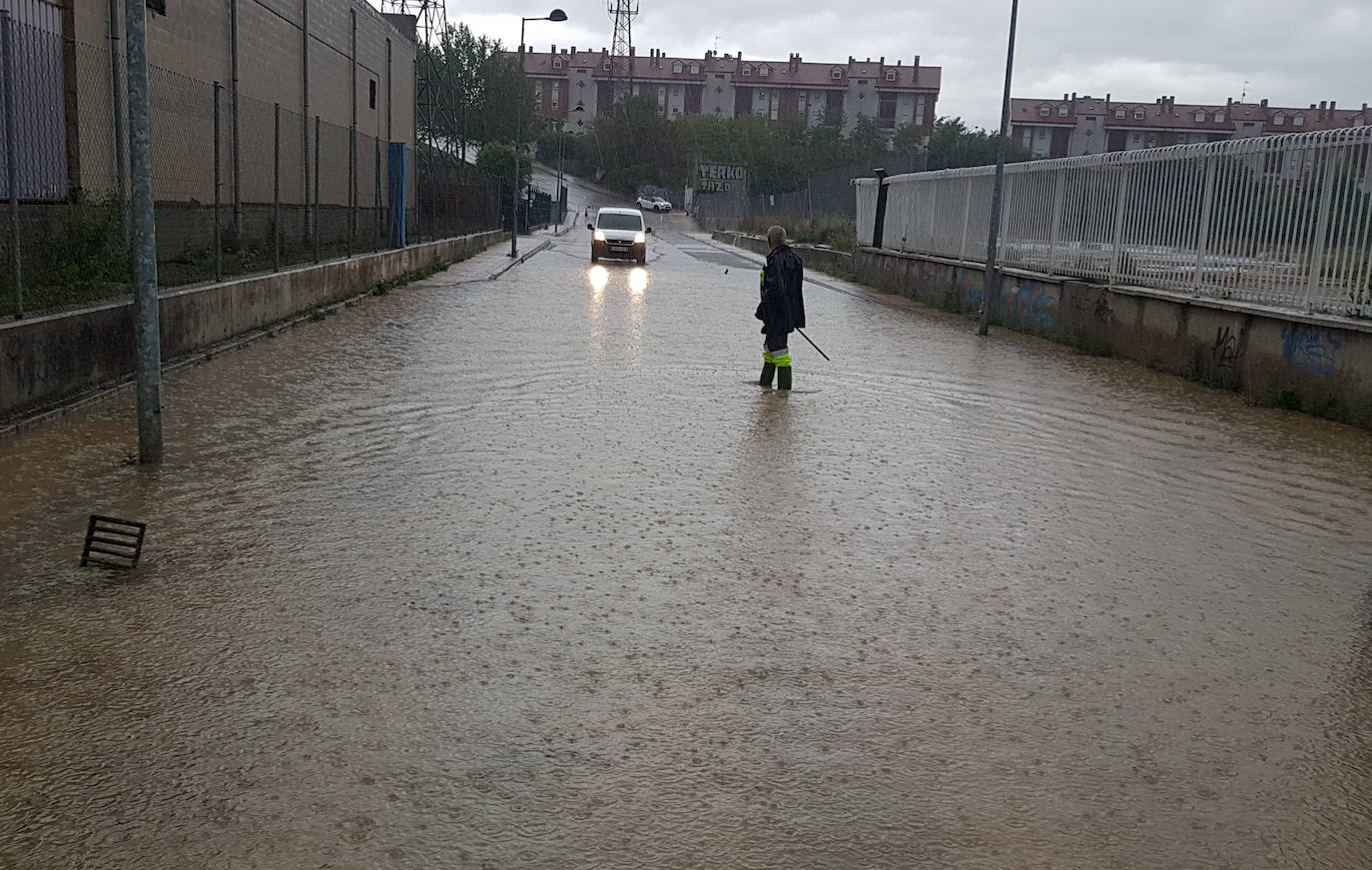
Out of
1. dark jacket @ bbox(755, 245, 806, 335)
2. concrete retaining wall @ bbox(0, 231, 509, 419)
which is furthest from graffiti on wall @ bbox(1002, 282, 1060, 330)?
concrete retaining wall @ bbox(0, 231, 509, 419)

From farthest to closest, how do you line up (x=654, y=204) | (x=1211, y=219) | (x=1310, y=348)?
(x=654, y=204), (x=1211, y=219), (x=1310, y=348)

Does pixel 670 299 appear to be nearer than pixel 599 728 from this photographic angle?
No

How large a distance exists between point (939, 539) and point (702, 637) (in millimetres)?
2044

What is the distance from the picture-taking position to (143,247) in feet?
23.6

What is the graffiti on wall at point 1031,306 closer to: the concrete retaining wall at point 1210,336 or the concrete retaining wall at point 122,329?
the concrete retaining wall at point 1210,336

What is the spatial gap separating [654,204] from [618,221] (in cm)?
6410

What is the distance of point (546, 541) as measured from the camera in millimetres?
6012

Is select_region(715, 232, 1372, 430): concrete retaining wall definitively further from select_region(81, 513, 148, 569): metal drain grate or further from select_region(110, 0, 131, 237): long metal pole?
select_region(110, 0, 131, 237): long metal pole

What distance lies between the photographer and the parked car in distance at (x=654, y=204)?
97.9 m

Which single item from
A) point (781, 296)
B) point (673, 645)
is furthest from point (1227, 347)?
point (673, 645)

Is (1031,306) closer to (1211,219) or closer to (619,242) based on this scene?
(1211,219)

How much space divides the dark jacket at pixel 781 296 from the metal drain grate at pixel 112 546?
22.1 ft

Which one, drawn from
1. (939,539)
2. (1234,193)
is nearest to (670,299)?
(1234,193)

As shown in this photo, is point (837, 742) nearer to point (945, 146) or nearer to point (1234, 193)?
point (1234, 193)
